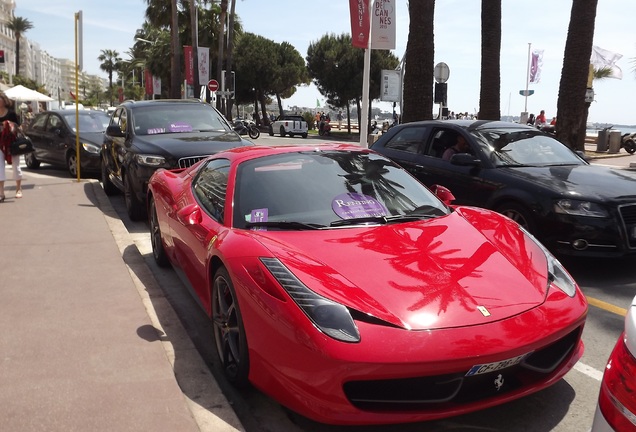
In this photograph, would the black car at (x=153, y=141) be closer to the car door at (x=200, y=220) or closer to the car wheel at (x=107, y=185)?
the car wheel at (x=107, y=185)

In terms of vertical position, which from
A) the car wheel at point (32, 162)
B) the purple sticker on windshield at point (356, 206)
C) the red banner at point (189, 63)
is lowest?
the car wheel at point (32, 162)

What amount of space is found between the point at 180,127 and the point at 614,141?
22120 mm

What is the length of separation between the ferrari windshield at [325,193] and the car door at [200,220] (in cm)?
22

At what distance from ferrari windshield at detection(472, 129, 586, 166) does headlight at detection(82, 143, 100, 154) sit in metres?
8.02

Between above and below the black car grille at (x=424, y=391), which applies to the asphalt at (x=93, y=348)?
below

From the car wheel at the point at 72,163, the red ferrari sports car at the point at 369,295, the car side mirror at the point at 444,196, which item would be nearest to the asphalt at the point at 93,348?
the red ferrari sports car at the point at 369,295

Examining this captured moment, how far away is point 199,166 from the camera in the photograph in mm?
5141

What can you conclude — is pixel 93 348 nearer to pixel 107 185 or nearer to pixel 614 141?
pixel 107 185

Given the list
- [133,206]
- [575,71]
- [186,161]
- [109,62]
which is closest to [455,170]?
[186,161]

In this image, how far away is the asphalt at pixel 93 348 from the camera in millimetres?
2893

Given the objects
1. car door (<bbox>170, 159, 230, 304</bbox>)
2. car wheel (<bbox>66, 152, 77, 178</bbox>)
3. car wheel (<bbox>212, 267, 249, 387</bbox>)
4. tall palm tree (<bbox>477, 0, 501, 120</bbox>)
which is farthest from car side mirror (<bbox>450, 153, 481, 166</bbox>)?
tall palm tree (<bbox>477, 0, 501, 120</bbox>)

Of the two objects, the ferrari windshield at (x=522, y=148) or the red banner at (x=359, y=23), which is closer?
the ferrari windshield at (x=522, y=148)

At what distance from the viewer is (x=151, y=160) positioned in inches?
308

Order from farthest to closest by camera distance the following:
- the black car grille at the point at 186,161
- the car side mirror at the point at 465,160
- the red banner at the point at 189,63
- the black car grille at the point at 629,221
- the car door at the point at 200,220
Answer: the red banner at the point at 189,63
the black car grille at the point at 186,161
the car side mirror at the point at 465,160
the black car grille at the point at 629,221
the car door at the point at 200,220
